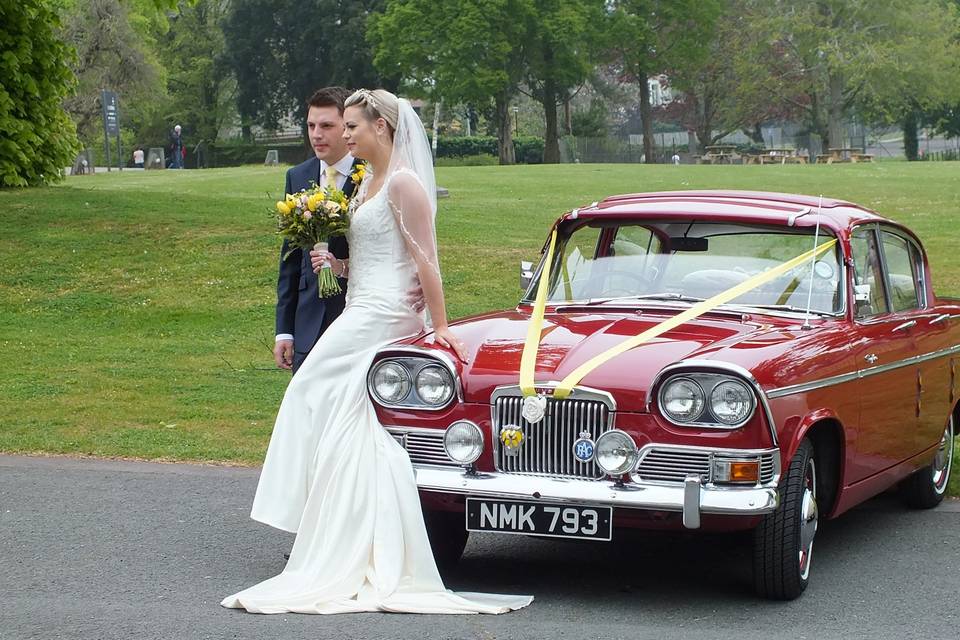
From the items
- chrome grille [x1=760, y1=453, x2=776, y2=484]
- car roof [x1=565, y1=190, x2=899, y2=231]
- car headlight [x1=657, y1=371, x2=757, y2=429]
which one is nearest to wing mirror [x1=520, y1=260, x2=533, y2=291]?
car roof [x1=565, y1=190, x2=899, y2=231]

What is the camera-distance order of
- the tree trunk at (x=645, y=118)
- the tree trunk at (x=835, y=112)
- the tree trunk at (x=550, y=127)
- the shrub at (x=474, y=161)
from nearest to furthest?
the tree trunk at (x=550, y=127) < the shrub at (x=474, y=161) < the tree trunk at (x=645, y=118) < the tree trunk at (x=835, y=112)

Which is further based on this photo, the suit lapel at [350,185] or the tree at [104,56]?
the tree at [104,56]

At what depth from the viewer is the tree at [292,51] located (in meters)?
75.1

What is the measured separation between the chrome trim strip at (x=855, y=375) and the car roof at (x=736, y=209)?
74 centimetres

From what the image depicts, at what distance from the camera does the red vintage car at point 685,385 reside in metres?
5.71

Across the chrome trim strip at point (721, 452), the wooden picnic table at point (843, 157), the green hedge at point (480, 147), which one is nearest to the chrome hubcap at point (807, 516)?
the chrome trim strip at point (721, 452)

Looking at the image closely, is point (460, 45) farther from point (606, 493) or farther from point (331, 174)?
point (606, 493)

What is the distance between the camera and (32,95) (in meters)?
21.8

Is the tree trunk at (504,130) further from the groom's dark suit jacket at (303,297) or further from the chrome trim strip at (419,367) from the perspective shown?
the chrome trim strip at (419,367)

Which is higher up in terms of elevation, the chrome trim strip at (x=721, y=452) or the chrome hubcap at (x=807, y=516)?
the chrome trim strip at (x=721, y=452)

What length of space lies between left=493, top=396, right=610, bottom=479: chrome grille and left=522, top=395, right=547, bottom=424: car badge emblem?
4 centimetres

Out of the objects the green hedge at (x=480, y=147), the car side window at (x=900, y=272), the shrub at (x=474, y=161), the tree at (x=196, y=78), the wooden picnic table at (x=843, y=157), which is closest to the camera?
the car side window at (x=900, y=272)

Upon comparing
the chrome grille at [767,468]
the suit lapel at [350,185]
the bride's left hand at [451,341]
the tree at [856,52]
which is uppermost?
the tree at [856,52]

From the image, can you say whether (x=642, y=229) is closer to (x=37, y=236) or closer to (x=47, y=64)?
(x=37, y=236)
